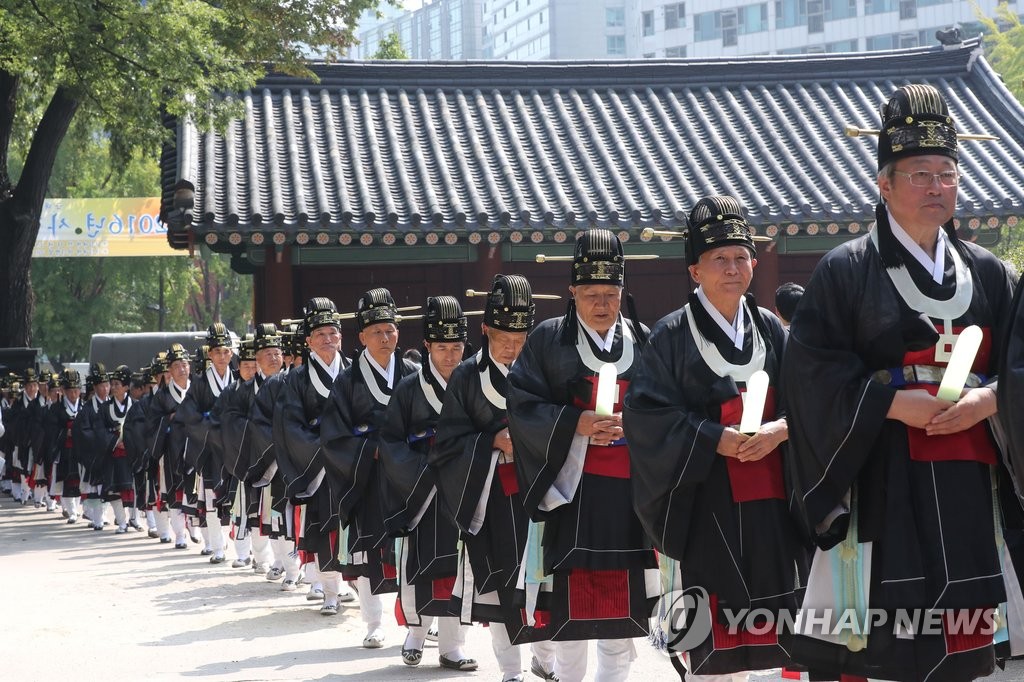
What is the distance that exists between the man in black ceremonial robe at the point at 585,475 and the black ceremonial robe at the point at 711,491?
59cm

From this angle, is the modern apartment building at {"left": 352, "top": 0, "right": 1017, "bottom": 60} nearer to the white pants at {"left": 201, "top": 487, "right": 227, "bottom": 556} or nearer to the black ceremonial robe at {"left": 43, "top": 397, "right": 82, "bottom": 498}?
the black ceremonial robe at {"left": 43, "top": 397, "right": 82, "bottom": 498}

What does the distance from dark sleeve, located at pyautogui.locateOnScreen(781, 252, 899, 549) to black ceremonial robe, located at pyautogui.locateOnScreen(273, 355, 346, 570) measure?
5.92m

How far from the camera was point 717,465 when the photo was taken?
5.33 meters

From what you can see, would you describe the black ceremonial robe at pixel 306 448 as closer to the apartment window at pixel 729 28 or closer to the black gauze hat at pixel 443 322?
the black gauze hat at pixel 443 322

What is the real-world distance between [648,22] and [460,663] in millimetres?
72775

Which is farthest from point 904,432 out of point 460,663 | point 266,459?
point 266,459

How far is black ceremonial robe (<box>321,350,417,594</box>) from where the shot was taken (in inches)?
358

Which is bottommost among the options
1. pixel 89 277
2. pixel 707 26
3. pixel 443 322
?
pixel 443 322

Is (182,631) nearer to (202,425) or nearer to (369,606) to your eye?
(369,606)

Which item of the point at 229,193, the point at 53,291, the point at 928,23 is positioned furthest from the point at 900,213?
the point at 928,23

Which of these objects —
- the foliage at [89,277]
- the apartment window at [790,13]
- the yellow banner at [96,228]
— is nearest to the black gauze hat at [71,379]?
the yellow banner at [96,228]

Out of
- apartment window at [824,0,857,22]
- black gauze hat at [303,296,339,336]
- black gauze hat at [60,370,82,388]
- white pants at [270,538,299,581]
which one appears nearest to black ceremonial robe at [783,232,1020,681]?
black gauze hat at [303,296,339,336]

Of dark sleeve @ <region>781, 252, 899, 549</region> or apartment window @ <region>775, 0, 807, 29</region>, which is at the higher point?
apartment window @ <region>775, 0, 807, 29</region>

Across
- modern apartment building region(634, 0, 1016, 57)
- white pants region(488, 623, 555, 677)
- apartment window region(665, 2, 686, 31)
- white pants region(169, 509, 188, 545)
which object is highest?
apartment window region(665, 2, 686, 31)
